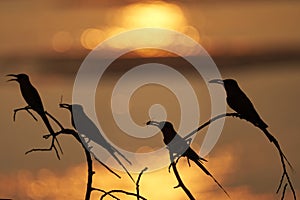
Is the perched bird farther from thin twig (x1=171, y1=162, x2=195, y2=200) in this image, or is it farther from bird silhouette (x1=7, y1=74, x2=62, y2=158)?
bird silhouette (x1=7, y1=74, x2=62, y2=158)

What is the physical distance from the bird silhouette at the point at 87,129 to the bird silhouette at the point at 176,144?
8.1 inches

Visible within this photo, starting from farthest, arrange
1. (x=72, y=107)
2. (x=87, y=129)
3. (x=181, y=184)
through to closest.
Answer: (x=87, y=129) < (x=72, y=107) < (x=181, y=184)

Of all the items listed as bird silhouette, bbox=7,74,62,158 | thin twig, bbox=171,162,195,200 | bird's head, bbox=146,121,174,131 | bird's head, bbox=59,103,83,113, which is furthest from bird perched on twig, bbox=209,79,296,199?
bird silhouette, bbox=7,74,62,158

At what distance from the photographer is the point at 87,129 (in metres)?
4.89

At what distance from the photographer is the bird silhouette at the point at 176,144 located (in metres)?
4.78

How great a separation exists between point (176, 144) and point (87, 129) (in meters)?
0.40

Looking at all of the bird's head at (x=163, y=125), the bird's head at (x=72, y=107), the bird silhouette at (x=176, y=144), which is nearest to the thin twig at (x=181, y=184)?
the bird silhouette at (x=176, y=144)

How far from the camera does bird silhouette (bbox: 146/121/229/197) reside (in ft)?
15.7

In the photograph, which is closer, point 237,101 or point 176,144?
Result: point 176,144

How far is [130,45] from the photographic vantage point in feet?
135

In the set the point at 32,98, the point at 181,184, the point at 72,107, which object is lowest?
the point at 181,184

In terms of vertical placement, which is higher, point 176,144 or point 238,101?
point 238,101

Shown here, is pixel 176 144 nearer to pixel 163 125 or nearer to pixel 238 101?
pixel 163 125

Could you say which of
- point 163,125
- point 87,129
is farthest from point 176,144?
point 87,129
